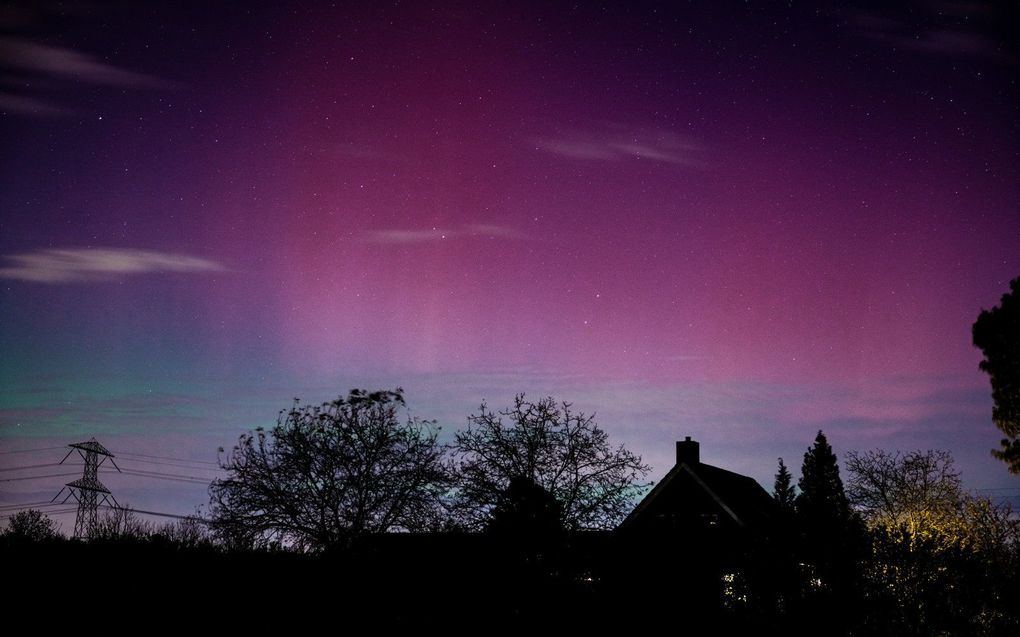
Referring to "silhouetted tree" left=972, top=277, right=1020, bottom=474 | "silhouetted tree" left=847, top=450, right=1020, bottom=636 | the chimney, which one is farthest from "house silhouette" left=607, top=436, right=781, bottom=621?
"silhouetted tree" left=972, top=277, right=1020, bottom=474

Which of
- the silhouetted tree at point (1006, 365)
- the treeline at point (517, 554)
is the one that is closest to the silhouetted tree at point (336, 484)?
the treeline at point (517, 554)

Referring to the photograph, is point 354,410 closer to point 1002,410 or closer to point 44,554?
point 44,554

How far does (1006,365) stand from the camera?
38.2 metres

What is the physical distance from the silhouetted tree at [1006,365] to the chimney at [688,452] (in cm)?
1614

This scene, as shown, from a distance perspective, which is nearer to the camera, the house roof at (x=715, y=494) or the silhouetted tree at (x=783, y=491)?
the silhouetted tree at (x=783, y=491)

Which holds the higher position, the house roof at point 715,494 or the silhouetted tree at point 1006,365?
the silhouetted tree at point 1006,365

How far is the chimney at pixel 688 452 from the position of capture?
150 feet

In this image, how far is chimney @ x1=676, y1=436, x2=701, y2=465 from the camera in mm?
45844

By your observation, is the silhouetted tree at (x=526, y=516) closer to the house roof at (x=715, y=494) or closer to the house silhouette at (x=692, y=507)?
the house roof at (x=715, y=494)

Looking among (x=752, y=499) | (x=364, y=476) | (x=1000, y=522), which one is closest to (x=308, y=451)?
(x=364, y=476)

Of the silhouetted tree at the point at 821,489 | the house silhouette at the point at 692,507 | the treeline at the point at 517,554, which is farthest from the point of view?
the house silhouette at the point at 692,507

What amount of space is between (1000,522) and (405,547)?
45.3 meters

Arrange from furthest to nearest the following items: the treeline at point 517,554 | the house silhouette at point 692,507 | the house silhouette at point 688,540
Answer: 1. the house silhouette at point 692,507
2. the house silhouette at point 688,540
3. the treeline at point 517,554

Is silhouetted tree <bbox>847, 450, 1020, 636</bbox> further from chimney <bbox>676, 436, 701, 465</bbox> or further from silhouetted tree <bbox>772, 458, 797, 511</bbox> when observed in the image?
chimney <bbox>676, 436, 701, 465</bbox>
